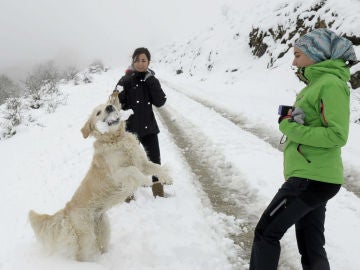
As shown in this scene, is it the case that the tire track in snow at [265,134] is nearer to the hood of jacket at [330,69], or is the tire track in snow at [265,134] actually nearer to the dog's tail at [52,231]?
the hood of jacket at [330,69]

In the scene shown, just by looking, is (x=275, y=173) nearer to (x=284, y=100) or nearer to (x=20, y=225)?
(x=20, y=225)

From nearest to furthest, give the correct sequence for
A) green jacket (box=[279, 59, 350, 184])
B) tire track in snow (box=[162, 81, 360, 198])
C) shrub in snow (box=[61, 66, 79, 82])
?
green jacket (box=[279, 59, 350, 184]), tire track in snow (box=[162, 81, 360, 198]), shrub in snow (box=[61, 66, 79, 82])

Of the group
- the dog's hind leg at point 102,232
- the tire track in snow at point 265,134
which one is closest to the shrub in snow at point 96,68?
the tire track in snow at point 265,134

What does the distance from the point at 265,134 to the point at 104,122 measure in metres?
6.18

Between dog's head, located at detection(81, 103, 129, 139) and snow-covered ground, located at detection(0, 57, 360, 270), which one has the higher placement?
dog's head, located at detection(81, 103, 129, 139)

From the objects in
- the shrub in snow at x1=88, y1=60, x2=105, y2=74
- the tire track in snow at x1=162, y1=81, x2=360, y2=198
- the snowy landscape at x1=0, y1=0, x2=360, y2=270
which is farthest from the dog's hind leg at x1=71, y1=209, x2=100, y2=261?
the shrub in snow at x1=88, y1=60, x2=105, y2=74

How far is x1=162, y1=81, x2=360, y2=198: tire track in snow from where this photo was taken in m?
5.89

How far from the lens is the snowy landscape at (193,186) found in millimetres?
4109

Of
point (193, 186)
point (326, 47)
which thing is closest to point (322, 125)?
point (326, 47)

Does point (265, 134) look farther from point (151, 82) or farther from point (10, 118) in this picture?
point (10, 118)

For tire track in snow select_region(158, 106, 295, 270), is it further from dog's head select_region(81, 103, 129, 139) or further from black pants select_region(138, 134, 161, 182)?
dog's head select_region(81, 103, 129, 139)

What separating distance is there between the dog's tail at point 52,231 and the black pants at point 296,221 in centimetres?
224

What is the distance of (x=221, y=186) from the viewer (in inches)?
240

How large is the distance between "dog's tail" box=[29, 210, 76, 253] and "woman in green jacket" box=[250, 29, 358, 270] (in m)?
2.34
